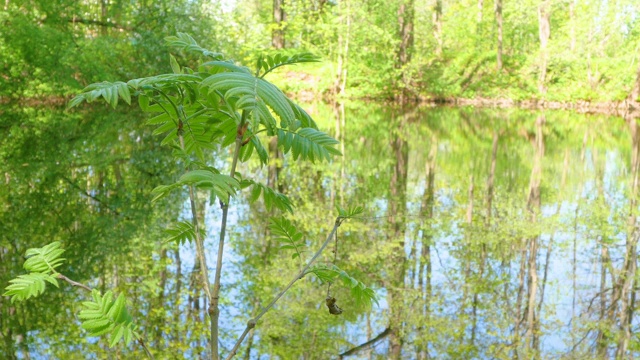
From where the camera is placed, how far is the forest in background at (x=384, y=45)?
20234 mm

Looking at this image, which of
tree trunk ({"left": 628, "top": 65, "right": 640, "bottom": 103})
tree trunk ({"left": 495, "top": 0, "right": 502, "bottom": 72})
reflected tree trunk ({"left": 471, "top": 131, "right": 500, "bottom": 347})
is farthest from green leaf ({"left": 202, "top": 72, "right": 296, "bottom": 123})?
tree trunk ({"left": 495, "top": 0, "right": 502, "bottom": 72})

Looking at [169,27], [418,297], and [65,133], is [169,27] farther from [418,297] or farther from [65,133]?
[418,297]

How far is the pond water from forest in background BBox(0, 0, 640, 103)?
10.4 meters

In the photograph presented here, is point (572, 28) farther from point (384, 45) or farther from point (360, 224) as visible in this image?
point (360, 224)

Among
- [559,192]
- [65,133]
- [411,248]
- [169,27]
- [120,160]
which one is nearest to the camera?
[411,248]

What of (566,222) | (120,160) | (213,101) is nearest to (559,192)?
(566,222)

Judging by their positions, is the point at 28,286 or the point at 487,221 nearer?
the point at 28,286

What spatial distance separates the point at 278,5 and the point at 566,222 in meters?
24.2

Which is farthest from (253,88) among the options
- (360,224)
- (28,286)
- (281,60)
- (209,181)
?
(360,224)

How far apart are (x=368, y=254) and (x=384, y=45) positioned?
2514cm

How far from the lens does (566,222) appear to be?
21.8ft

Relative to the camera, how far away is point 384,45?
2925cm

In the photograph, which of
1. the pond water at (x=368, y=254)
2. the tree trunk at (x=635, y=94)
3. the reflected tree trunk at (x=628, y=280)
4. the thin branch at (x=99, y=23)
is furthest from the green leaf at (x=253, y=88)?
the tree trunk at (x=635, y=94)

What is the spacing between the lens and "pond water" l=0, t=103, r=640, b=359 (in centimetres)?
355
